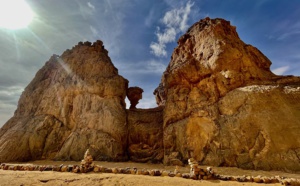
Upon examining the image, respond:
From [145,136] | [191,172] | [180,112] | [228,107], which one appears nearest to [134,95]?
[145,136]

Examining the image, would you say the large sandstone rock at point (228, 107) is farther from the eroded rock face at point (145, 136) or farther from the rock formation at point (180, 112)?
the eroded rock face at point (145, 136)

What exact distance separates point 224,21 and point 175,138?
1261cm

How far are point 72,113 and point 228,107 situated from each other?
1557 centimetres

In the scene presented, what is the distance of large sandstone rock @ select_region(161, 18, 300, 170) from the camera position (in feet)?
39.8

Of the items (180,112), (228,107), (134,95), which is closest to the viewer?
(228,107)

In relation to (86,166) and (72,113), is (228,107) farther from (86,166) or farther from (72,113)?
(72,113)

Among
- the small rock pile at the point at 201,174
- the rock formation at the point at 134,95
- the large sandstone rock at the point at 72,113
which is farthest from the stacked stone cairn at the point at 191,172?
the rock formation at the point at 134,95

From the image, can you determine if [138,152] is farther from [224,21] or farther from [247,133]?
[224,21]

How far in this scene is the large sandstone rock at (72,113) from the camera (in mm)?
18109

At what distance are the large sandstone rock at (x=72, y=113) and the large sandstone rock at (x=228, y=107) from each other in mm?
5538

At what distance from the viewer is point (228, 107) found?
14.7 m

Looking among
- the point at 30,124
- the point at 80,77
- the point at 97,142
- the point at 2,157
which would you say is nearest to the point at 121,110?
the point at 97,142

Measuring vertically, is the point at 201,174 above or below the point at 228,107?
below

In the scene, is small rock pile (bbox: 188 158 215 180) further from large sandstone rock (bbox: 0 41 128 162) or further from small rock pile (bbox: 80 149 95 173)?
large sandstone rock (bbox: 0 41 128 162)
